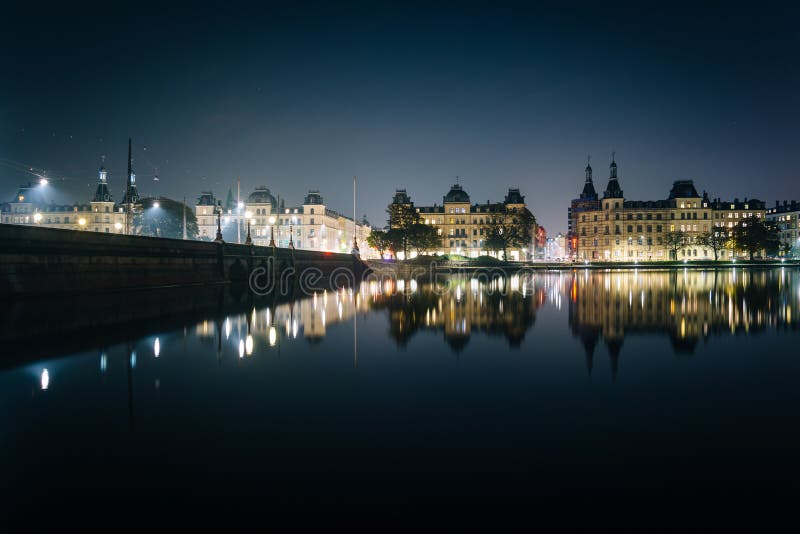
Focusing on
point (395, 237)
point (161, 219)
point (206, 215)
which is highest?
point (206, 215)

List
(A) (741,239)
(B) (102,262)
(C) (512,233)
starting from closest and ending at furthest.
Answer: (B) (102,262)
(A) (741,239)
(C) (512,233)

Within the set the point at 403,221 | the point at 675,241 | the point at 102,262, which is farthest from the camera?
the point at 675,241

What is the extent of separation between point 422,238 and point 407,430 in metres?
90.3

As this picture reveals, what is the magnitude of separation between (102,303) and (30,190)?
136m

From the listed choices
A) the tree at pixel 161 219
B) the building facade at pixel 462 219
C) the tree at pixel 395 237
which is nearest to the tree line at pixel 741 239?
the building facade at pixel 462 219

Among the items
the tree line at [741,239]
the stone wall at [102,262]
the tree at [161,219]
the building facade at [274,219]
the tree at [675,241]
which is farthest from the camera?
the building facade at [274,219]

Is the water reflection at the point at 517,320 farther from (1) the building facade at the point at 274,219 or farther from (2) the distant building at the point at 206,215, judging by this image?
(2) the distant building at the point at 206,215

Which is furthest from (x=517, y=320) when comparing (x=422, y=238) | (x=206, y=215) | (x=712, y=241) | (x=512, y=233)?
(x=206, y=215)

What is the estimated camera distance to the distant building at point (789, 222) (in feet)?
486

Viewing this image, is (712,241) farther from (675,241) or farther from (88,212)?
(88,212)

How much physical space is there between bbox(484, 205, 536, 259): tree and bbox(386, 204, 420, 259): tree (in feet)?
60.0

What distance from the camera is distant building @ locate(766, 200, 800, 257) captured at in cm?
14825

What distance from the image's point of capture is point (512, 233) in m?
108

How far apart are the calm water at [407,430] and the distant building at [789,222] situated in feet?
564
